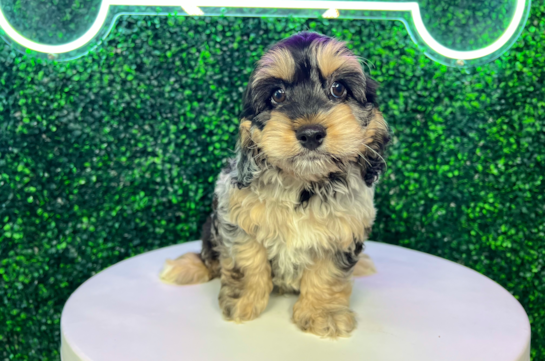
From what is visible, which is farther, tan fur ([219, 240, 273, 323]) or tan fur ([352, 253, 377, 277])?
tan fur ([352, 253, 377, 277])

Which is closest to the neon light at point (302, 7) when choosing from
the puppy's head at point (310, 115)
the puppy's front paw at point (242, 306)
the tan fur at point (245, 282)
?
the puppy's head at point (310, 115)

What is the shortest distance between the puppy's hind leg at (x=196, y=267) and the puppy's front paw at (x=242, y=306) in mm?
434

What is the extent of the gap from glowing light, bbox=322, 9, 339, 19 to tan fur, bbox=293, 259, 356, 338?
176 cm

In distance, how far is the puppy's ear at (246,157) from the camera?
73.9 inches

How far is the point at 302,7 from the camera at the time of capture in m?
2.85

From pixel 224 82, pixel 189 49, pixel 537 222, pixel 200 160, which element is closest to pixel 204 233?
pixel 200 160

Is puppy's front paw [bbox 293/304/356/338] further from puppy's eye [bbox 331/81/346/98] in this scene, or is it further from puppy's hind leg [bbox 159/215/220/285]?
puppy's eye [bbox 331/81/346/98]

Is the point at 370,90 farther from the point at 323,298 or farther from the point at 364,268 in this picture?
the point at 364,268

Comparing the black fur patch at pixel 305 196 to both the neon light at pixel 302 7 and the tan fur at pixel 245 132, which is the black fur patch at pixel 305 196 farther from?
the neon light at pixel 302 7

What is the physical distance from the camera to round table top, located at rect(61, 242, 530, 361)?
1736 mm

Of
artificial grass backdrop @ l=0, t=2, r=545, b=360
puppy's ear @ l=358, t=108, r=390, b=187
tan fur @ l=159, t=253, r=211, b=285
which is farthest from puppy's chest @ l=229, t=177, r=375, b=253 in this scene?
artificial grass backdrop @ l=0, t=2, r=545, b=360

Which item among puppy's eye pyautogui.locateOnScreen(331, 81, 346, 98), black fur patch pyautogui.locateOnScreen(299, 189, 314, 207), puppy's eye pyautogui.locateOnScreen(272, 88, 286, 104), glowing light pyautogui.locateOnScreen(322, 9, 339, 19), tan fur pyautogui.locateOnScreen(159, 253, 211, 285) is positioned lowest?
tan fur pyautogui.locateOnScreen(159, 253, 211, 285)

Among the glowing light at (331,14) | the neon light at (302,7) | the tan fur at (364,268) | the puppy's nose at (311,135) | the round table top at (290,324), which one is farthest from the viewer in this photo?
the glowing light at (331,14)

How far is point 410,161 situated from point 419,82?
57 cm
